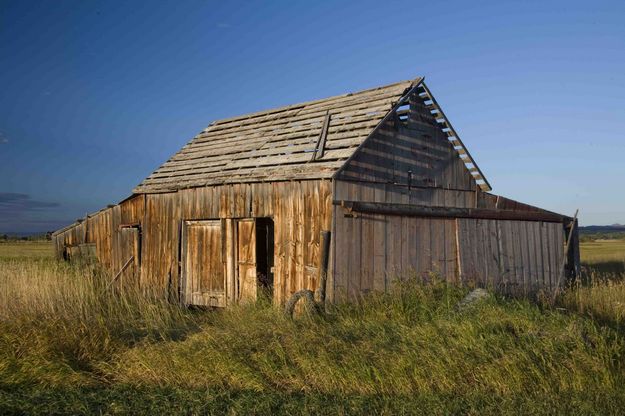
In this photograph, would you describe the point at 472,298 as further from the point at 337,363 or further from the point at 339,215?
the point at 337,363

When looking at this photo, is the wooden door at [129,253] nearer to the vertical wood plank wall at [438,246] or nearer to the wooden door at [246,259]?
the wooden door at [246,259]

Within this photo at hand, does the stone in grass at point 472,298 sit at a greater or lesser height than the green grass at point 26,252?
lesser

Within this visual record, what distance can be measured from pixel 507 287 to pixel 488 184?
246cm

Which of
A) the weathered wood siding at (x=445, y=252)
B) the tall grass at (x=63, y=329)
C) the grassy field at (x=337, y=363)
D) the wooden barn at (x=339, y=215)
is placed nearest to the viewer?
the grassy field at (x=337, y=363)

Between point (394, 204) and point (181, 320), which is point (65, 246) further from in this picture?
point (394, 204)

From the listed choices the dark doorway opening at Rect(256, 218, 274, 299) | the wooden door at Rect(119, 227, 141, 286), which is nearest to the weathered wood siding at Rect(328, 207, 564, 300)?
the dark doorway opening at Rect(256, 218, 274, 299)

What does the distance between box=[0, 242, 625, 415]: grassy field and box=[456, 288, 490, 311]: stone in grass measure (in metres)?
0.15

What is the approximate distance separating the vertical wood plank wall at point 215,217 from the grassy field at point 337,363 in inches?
88.5

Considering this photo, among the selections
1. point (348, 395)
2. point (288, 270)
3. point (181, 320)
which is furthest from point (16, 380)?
point (288, 270)

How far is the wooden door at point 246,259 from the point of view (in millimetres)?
12672

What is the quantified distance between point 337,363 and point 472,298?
125 inches

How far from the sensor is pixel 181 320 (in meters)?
10.8

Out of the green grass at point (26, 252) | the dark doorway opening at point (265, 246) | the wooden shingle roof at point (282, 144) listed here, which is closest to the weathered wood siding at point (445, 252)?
the wooden shingle roof at point (282, 144)

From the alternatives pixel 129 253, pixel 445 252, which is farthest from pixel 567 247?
pixel 129 253
